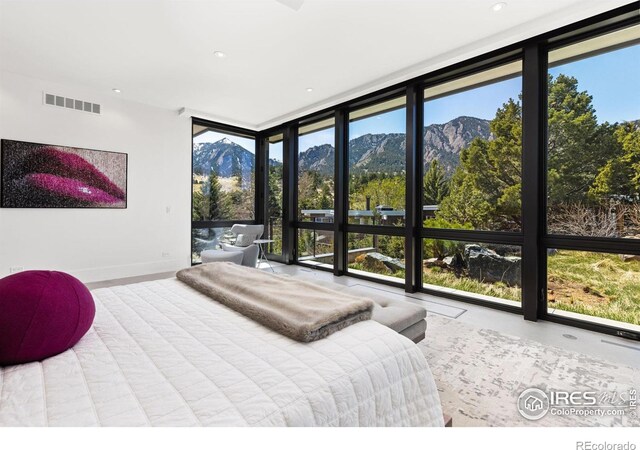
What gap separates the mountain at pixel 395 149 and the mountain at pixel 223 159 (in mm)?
1361

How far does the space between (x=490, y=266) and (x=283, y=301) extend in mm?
2897

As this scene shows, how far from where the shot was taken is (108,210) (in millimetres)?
4703

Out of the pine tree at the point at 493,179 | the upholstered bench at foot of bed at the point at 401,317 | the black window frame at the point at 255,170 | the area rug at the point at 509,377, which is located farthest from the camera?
the black window frame at the point at 255,170

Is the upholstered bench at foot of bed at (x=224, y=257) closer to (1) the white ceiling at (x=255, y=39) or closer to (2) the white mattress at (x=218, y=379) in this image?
(1) the white ceiling at (x=255, y=39)

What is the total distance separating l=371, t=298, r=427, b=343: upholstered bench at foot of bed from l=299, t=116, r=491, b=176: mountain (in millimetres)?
2400

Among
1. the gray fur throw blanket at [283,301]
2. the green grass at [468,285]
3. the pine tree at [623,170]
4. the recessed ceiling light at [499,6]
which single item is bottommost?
the green grass at [468,285]

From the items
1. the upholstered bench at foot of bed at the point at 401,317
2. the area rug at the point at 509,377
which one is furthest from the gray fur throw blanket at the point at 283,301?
the area rug at the point at 509,377

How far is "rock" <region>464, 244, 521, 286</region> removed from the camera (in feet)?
10.8

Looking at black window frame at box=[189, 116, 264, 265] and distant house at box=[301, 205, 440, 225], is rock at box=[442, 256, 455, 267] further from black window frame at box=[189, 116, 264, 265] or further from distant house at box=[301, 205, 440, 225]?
black window frame at box=[189, 116, 264, 265]

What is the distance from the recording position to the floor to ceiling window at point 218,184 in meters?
5.86

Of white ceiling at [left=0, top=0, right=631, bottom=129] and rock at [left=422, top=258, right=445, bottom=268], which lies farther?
rock at [left=422, top=258, right=445, bottom=268]

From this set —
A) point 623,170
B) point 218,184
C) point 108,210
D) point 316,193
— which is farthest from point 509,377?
point 218,184

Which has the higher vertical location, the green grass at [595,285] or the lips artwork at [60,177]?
the lips artwork at [60,177]

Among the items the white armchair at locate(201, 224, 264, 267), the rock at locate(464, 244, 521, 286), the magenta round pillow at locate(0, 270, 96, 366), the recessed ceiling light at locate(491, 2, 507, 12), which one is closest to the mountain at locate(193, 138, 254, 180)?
the white armchair at locate(201, 224, 264, 267)
